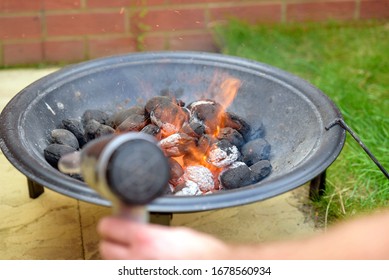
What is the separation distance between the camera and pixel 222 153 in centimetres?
197

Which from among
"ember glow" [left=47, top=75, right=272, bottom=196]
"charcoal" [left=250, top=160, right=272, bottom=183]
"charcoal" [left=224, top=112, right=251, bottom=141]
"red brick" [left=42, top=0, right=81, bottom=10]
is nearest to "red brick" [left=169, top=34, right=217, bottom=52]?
"red brick" [left=42, top=0, right=81, bottom=10]

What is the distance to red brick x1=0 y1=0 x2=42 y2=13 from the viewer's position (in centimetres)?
332

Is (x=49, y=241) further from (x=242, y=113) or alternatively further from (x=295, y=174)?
(x=295, y=174)

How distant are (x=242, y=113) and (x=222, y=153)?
0.30m

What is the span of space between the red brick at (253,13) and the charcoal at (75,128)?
1.70 metres

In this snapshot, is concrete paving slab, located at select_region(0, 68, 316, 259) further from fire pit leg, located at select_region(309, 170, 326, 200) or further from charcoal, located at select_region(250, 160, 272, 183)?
charcoal, located at select_region(250, 160, 272, 183)

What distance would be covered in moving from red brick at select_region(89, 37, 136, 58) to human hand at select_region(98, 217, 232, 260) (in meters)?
2.45

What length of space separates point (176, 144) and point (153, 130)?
0.10 meters

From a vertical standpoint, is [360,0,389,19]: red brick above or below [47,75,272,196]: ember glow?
above

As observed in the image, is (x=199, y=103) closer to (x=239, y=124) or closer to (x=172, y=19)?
(x=239, y=124)

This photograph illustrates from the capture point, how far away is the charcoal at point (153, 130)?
202 cm

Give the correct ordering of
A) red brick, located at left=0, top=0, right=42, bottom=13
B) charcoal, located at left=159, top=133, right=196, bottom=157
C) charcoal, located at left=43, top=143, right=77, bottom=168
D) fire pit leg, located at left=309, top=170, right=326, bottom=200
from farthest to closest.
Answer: red brick, located at left=0, top=0, right=42, bottom=13 → fire pit leg, located at left=309, top=170, right=326, bottom=200 → charcoal, located at left=159, top=133, right=196, bottom=157 → charcoal, located at left=43, top=143, right=77, bottom=168

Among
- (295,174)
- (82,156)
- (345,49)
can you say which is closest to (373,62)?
(345,49)

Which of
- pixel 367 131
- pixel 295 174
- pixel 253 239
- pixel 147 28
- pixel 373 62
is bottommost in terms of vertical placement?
pixel 253 239
